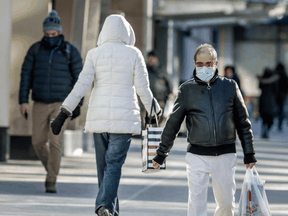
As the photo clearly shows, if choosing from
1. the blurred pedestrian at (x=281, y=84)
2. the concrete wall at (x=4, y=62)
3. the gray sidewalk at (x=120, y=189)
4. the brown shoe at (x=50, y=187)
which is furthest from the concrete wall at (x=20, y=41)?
the blurred pedestrian at (x=281, y=84)

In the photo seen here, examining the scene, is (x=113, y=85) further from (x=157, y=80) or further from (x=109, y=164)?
(x=157, y=80)

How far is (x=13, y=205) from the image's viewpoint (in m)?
6.16

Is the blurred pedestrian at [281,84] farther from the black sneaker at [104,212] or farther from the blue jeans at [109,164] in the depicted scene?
the black sneaker at [104,212]

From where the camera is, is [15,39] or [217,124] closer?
[217,124]

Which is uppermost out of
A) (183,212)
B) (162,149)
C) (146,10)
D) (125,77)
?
(146,10)

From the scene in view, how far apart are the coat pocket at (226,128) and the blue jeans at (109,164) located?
1223mm

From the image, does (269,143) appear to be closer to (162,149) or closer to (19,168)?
(19,168)

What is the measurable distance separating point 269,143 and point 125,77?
34.8ft

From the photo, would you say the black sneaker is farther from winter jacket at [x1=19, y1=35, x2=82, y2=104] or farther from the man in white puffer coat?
winter jacket at [x1=19, y1=35, x2=82, y2=104]

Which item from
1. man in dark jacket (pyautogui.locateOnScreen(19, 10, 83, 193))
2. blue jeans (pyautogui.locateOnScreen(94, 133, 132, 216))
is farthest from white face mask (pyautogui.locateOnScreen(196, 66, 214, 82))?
man in dark jacket (pyautogui.locateOnScreen(19, 10, 83, 193))

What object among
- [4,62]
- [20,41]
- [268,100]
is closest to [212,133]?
[4,62]

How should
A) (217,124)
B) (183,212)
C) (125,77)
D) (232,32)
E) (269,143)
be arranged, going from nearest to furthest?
(217,124), (125,77), (183,212), (269,143), (232,32)

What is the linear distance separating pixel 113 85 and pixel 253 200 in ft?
5.46

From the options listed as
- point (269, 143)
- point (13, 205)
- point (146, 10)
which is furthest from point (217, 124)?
point (146, 10)
